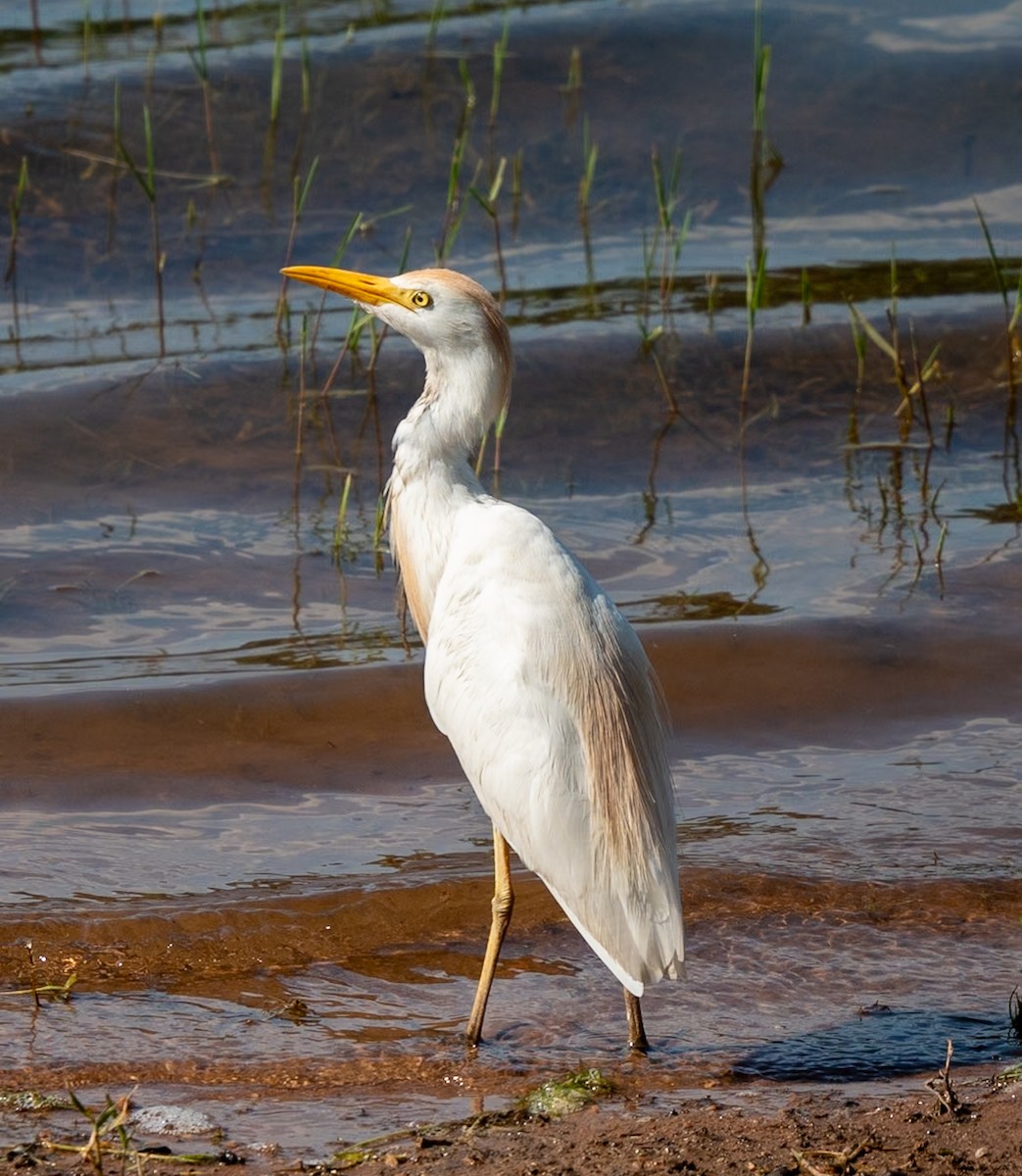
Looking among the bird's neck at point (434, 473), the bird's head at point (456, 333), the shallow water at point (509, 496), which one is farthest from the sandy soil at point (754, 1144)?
the bird's head at point (456, 333)

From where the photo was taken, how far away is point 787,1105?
3.30m

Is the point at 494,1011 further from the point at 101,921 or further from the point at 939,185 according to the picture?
the point at 939,185

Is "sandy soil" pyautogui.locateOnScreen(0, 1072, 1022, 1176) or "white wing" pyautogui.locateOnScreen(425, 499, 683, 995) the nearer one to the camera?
"sandy soil" pyautogui.locateOnScreen(0, 1072, 1022, 1176)

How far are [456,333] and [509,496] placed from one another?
3.42m

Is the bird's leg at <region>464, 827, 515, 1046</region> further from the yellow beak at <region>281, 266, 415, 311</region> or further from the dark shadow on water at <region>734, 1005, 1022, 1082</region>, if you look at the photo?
the yellow beak at <region>281, 266, 415, 311</region>

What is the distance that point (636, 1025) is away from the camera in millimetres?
3701

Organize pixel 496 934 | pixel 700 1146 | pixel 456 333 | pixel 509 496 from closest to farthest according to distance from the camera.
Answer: pixel 700 1146
pixel 496 934
pixel 456 333
pixel 509 496

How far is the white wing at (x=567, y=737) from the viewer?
359 centimetres

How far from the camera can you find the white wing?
11.8 feet

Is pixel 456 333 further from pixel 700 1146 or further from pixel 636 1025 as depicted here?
pixel 700 1146

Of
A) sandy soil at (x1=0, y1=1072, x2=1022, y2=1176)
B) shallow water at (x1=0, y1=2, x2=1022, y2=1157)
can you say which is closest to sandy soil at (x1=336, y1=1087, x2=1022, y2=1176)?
sandy soil at (x1=0, y1=1072, x2=1022, y2=1176)

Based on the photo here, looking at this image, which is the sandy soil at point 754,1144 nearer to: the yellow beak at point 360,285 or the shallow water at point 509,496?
the shallow water at point 509,496

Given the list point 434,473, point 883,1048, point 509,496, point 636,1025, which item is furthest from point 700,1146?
point 509,496

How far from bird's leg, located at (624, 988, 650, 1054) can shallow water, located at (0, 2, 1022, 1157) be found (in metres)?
0.07
